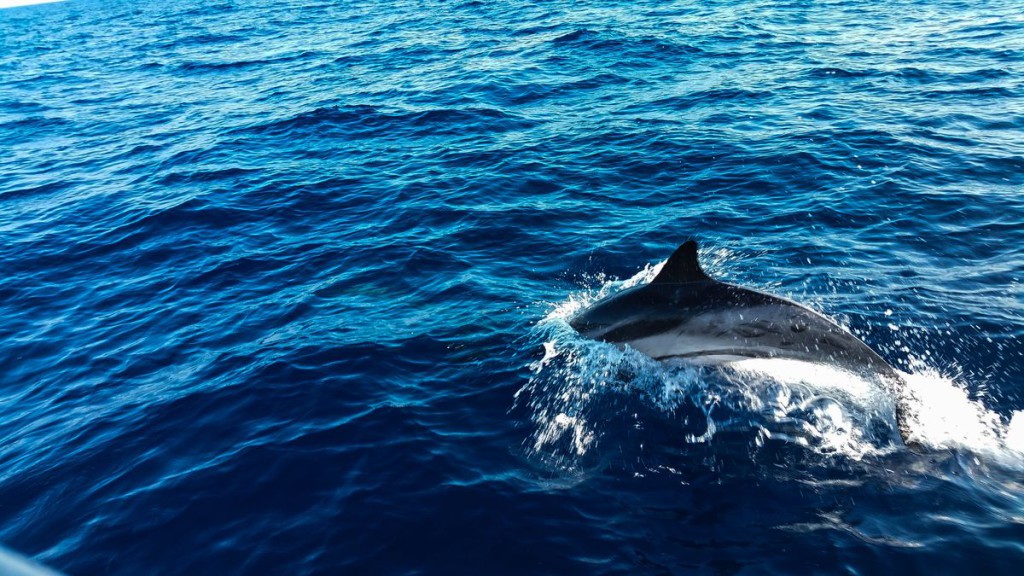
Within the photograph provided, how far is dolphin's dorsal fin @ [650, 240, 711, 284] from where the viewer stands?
8617 mm

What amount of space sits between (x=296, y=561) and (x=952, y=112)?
60.8 feet

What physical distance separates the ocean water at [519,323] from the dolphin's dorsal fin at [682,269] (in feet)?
3.80

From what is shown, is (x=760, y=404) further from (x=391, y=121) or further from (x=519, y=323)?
(x=391, y=121)

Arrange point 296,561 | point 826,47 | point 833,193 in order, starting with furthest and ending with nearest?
point 826,47
point 833,193
point 296,561

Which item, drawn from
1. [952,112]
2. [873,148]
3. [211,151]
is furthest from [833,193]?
[211,151]

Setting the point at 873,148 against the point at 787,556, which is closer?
the point at 787,556

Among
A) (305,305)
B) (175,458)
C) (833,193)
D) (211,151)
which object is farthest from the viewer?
(211,151)

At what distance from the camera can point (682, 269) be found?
891cm

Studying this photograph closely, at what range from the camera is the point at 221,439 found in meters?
9.16

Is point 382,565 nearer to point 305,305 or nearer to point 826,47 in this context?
point 305,305

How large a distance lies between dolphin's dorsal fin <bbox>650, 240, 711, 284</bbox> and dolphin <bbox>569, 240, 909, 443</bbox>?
0.01 metres

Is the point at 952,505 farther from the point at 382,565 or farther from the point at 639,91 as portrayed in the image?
the point at 639,91

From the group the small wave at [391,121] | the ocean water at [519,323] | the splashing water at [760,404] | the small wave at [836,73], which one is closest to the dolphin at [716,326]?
the splashing water at [760,404]

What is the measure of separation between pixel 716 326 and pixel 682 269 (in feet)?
2.68
